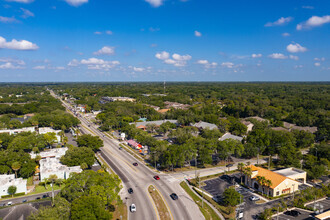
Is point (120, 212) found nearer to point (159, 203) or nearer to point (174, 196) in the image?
point (159, 203)

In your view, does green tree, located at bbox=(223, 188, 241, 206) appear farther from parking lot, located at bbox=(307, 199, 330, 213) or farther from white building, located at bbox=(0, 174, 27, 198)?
white building, located at bbox=(0, 174, 27, 198)

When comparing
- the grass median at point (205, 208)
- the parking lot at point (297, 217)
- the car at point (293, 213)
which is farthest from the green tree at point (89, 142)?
the car at point (293, 213)

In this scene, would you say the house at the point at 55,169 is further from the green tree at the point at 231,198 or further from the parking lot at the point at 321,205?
the parking lot at the point at 321,205

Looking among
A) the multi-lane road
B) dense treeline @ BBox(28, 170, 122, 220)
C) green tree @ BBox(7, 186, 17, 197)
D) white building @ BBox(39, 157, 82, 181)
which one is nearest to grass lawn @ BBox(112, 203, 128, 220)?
dense treeline @ BBox(28, 170, 122, 220)

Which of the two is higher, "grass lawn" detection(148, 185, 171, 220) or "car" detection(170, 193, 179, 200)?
"car" detection(170, 193, 179, 200)

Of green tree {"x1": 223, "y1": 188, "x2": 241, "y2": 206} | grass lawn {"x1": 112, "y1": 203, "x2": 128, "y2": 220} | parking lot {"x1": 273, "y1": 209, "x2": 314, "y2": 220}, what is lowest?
grass lawn {"x1": 112, "y1": 203, "x2": 128, "y2": 220}

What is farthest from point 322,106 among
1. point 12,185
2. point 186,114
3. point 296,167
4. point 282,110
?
point 12,185

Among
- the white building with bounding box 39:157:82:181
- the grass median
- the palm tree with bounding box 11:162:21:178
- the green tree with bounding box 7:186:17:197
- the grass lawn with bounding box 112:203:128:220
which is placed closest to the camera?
the grass lawn with bounding box 112:203:128:220
